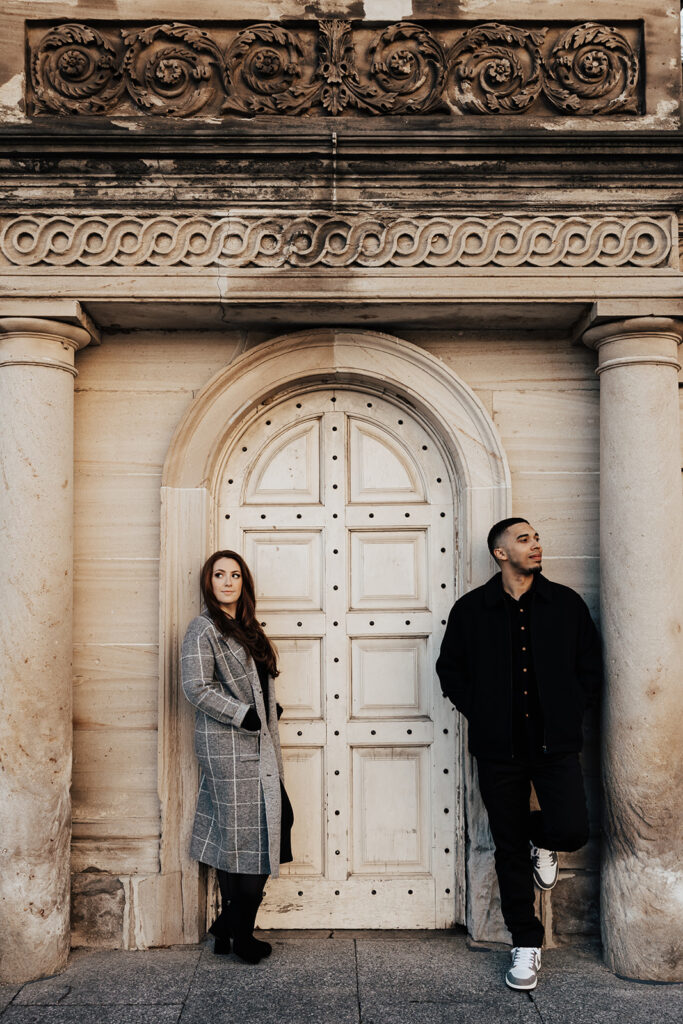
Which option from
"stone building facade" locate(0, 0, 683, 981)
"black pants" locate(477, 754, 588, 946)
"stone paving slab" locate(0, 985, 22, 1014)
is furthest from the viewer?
"stone building facade" locate(0, 0, 683, 981)

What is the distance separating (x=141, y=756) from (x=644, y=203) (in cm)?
359

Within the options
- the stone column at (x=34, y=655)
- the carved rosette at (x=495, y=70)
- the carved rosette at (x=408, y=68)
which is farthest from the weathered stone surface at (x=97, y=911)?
the carved rosette at (x=495, y=70)

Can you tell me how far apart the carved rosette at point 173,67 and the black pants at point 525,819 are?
3.38m

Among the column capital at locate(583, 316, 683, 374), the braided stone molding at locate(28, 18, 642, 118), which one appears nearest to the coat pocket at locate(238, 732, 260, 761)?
the column capital at locate(583, 316, 683, 374)

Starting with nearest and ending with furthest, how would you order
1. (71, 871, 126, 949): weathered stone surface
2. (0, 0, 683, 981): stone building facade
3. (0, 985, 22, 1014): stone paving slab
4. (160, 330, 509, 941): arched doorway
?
(0, 985, 22, 1014): stone paving slab < (0, 0, 683, 981): stone building facade < (71, 871, 126, 949): weathered stone surface < (160, 330, 509, 941): arched doorway

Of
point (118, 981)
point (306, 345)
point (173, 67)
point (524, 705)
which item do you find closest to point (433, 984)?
point (524, 705)

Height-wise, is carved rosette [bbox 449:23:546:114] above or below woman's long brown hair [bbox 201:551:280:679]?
above

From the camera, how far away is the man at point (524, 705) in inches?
148

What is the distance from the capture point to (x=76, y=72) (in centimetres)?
391

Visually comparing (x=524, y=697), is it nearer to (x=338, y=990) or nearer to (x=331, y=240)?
(x=338, y=990)

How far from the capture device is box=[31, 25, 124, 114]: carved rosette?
3.91 m

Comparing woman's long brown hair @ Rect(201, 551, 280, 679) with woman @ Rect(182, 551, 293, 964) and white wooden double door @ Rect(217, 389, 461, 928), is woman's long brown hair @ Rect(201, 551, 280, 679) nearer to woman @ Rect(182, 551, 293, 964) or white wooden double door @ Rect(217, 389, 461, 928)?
woman @ Rect(182, 551, 293, 964)

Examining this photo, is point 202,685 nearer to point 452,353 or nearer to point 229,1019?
point 229,1019

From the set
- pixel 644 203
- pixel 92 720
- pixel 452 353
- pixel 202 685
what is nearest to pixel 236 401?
pixel 452 353
